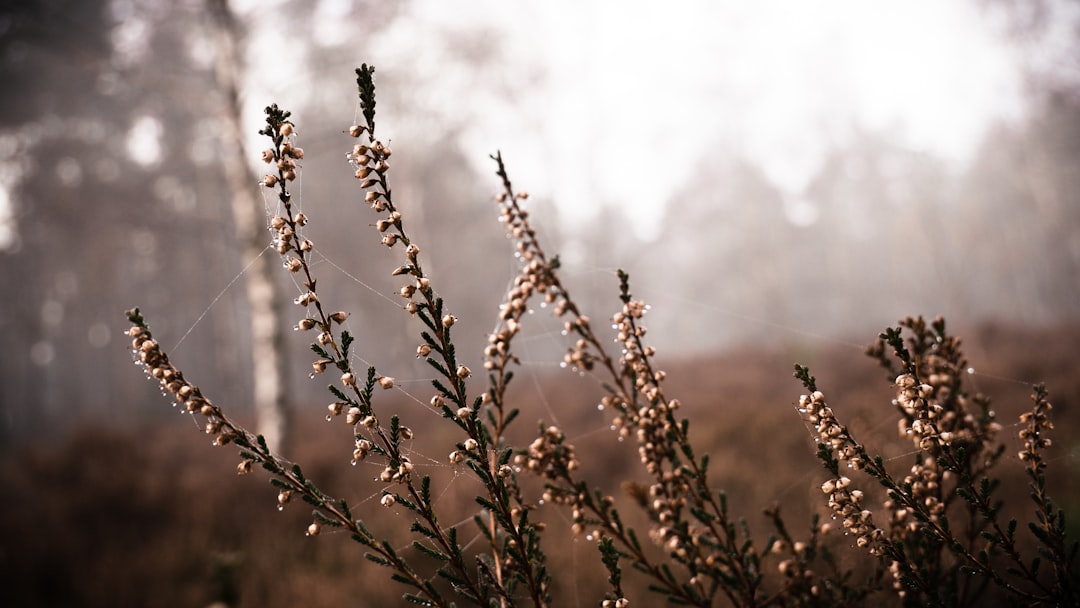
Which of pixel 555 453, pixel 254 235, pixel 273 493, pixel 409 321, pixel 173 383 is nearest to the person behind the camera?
pixel 173 383

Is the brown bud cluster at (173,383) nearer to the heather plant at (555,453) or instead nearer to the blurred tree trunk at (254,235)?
the heather plant at (555,453)

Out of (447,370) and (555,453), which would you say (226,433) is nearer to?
(447,370)

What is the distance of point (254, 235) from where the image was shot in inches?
228

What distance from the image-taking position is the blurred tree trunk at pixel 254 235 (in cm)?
567

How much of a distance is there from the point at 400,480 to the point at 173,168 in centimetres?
1781

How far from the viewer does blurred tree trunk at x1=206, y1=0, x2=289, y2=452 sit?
5672 millimetres

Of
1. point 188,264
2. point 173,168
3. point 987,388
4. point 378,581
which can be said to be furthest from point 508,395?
point 188,264

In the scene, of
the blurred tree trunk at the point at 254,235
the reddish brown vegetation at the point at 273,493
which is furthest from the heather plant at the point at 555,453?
the blurred tree trunk at the point at 254,235

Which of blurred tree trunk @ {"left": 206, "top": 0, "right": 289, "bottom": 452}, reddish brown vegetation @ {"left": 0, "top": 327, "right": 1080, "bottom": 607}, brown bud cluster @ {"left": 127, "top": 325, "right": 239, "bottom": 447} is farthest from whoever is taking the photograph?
blurred tree trunk @ {"left": 206, "top": 0, "right": 289, "bottom": 452}

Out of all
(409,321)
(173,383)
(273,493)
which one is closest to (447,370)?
(173,383)

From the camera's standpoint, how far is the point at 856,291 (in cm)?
3859

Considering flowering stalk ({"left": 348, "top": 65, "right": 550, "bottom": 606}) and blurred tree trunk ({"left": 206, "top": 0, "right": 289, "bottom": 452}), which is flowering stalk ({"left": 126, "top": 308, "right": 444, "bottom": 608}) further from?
blurred tree trunk ({"left": 206, "top": 0, "right": 289, "bottom": 452})

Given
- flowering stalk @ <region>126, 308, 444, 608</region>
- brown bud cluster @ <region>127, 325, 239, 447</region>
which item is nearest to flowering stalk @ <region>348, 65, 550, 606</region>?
flowering stalk @ <region>126, 308, 444, 608</region>

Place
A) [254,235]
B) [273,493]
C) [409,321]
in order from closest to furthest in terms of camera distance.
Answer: [273,493] < [254,235] < [409,321]
